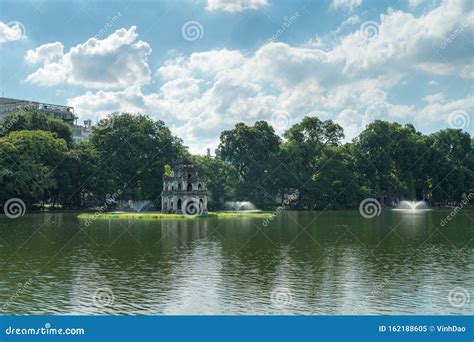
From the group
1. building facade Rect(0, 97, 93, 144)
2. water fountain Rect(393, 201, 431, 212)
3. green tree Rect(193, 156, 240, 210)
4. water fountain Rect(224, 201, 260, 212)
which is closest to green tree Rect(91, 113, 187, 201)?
green tree Rect(193, 156, 240, 210)

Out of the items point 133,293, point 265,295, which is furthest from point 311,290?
point 133,293

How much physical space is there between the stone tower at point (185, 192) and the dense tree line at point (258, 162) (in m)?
14.8

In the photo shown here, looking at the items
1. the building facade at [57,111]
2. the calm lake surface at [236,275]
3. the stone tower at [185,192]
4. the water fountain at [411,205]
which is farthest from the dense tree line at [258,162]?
the calm lake surface at [236,275]

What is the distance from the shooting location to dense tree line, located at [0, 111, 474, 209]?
3666 inches

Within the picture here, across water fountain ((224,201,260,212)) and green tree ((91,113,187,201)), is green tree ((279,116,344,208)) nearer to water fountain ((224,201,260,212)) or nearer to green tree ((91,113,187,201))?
water fountain ((224,201,260,212))

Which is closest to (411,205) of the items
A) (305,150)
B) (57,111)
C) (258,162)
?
(305,150)

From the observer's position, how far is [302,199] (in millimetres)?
106438

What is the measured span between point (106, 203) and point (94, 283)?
72198mm

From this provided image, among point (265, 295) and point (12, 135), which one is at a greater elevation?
point (12, 135)

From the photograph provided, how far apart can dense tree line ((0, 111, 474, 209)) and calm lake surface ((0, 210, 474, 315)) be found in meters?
50.6

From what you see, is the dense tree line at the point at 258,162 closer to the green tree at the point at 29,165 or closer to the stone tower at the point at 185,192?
the green tree at the point at 29,165

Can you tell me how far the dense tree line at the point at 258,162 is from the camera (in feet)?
306

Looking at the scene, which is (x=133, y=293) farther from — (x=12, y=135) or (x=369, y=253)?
(x=12, y=135)
